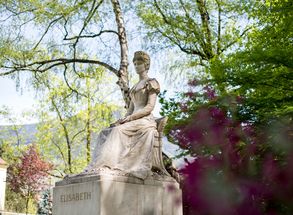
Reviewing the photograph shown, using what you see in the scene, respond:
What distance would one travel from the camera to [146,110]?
283 inches

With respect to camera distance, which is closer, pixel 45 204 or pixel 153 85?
pixel 153 85

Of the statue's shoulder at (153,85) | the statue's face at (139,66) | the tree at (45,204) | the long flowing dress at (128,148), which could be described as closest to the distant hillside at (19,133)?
the tree at (45,204)

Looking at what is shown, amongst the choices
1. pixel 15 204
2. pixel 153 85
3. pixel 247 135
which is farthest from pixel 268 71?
pixel 15 204

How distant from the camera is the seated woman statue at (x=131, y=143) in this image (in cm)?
654

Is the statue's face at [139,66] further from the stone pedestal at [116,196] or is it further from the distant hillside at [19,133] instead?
the distant hillside at [19,133]

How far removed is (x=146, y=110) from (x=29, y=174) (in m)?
22.8

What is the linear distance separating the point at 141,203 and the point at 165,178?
624 mm

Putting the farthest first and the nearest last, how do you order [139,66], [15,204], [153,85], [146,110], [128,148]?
[15,204], [139,66], [153,85], [146,110], [128,148]

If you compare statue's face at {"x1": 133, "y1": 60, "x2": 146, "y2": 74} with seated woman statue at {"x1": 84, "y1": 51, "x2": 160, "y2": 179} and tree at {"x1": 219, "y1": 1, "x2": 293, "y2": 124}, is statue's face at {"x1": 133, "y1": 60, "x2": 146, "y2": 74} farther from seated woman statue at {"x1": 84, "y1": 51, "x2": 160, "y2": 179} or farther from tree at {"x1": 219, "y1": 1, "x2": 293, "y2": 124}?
tree at {"x1": 219, "y1": 1, "x2": 293, "y2": 124}

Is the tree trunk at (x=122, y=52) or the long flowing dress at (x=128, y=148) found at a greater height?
the tree trunk at (x=122, y=52)

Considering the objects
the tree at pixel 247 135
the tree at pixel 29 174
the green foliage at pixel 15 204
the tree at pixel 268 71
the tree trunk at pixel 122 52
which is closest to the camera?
the tree at pixel 247 135

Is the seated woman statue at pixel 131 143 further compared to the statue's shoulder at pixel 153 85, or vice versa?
the statue's shoulder at pixel 153 85

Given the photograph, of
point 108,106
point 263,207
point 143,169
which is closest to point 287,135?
point 263,207

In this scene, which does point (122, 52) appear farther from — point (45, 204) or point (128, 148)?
point (45, 204)
